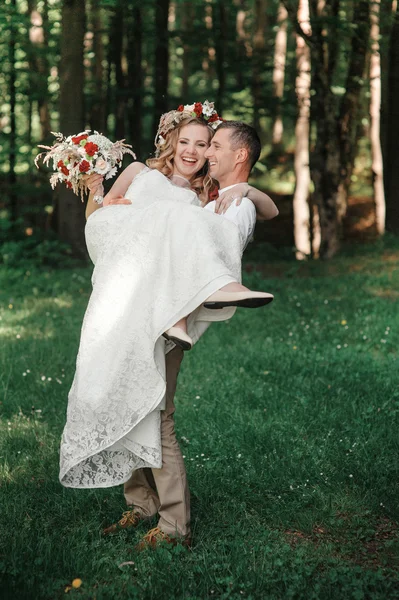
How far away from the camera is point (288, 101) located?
16.7m

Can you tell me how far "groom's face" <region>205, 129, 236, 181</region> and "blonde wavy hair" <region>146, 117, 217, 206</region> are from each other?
0.18m

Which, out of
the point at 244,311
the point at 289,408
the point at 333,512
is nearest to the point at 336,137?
the point at 244,311

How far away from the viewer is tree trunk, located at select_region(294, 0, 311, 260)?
14.7 meters

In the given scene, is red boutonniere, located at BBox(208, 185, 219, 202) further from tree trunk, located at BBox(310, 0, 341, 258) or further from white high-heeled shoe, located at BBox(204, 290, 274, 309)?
tree trunk, located at BBox(310, 0, 341, 258)

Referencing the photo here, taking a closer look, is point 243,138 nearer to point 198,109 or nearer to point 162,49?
point 198,109

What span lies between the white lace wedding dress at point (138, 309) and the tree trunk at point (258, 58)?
46.6 feet

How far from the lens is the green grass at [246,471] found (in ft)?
11.7

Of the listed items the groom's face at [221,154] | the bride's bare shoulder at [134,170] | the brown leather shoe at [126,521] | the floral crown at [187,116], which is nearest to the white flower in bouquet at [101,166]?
the bride's bare shoulder at [134,170]

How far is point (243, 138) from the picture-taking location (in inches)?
154

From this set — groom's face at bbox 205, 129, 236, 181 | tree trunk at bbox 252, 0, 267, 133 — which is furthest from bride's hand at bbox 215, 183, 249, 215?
tree trunk at bbox 252, 0, 267, 133

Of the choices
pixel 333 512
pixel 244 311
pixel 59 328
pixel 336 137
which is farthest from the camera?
pixel 336 137

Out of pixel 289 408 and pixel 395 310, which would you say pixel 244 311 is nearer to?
pixel 395 310

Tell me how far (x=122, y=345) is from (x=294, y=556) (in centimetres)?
140

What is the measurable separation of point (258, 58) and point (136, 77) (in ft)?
11.0
